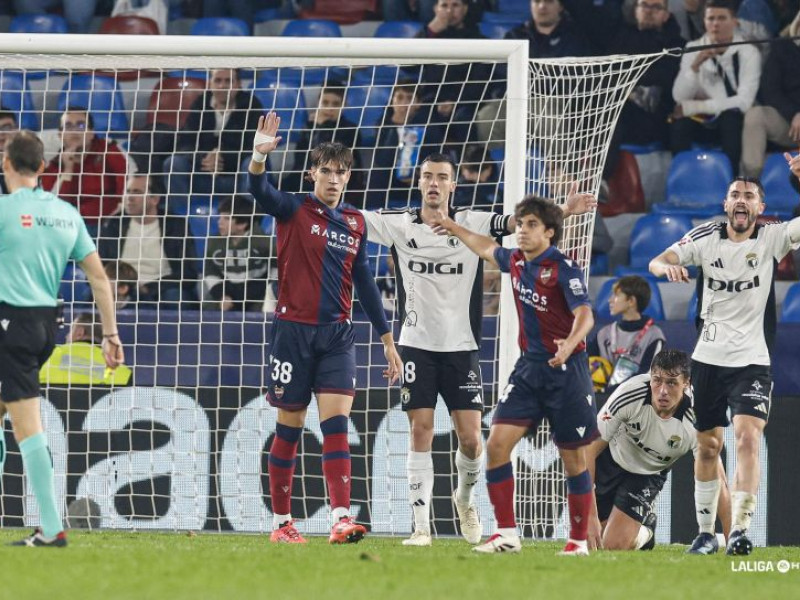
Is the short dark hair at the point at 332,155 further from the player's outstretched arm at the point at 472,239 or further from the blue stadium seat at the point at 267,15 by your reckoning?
the blue stadium seat at the point at 267,15

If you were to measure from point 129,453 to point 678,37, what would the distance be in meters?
7.49

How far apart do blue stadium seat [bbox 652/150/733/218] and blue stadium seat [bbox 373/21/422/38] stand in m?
3.13

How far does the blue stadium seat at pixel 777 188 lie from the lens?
14.0 meters

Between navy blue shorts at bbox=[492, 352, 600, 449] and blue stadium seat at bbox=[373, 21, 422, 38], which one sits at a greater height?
blue stadium seat at bbox=[373, 21, 422, 38]

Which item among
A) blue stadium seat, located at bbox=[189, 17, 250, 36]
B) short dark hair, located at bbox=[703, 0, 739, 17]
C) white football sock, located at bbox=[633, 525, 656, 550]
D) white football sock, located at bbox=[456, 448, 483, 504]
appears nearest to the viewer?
white football sock, located at bbox=[456, 448, 483, 504]

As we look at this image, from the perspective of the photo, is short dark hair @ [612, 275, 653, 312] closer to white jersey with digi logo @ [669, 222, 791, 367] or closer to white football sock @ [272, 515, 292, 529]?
white jersey with digi logo @ [669, 222, 791, 367]

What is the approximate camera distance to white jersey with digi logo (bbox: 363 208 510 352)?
8.75m

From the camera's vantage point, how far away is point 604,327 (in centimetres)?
1091

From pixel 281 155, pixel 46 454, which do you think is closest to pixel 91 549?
pixel 46 454

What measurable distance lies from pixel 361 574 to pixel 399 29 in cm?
1010

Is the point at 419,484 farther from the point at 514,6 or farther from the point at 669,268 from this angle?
the point at 514,6

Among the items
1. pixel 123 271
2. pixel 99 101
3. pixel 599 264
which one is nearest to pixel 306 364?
pixel 123 271

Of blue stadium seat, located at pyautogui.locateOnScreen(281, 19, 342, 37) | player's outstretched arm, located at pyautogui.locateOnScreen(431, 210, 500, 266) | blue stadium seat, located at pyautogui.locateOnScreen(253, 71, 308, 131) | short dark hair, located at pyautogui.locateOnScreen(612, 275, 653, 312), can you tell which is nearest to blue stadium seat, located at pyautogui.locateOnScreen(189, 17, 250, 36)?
blue stadium seat, located at pyautogui.locateOnScreen(281, 19, 342, 37)

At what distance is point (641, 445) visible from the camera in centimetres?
948
